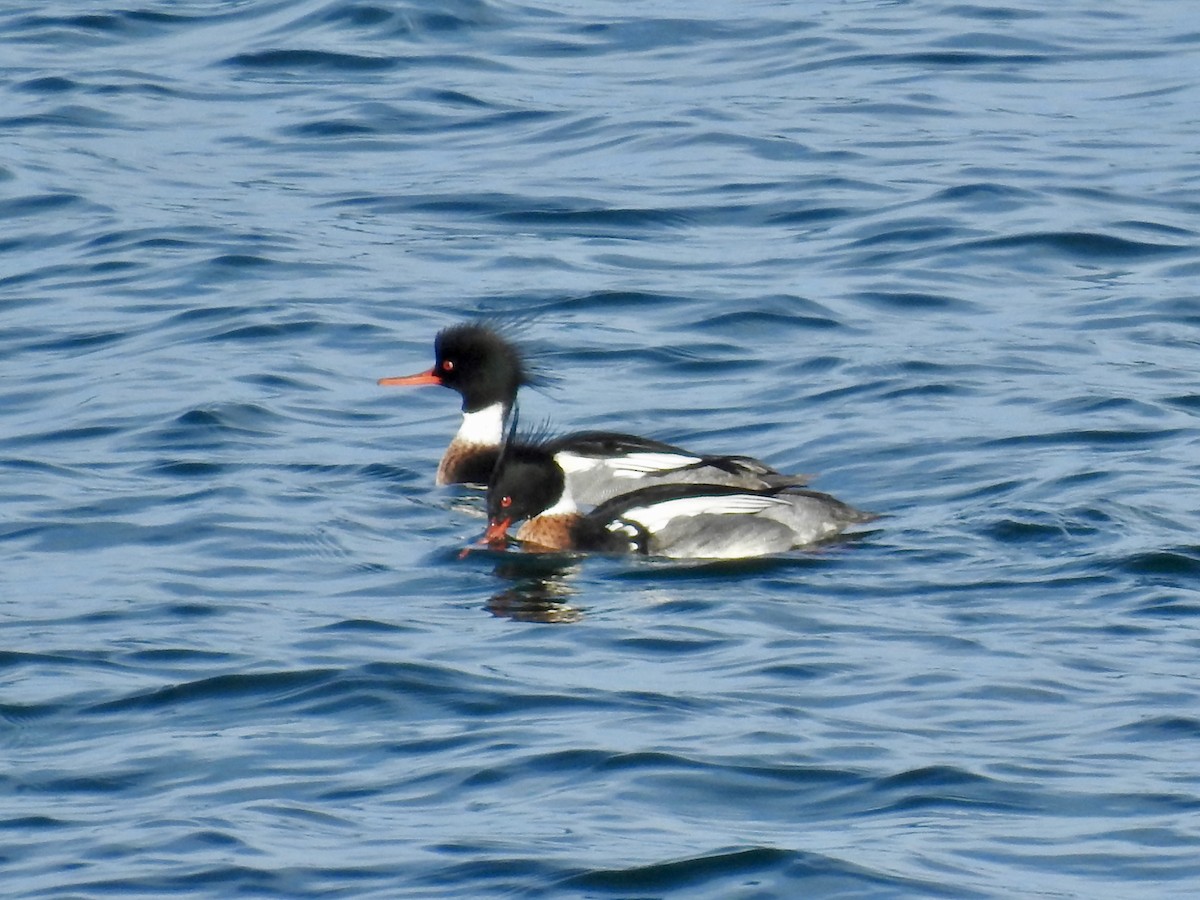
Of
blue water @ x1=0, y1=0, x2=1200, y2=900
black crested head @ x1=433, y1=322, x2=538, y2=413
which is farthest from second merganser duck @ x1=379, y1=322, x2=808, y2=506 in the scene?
blue water @ x1=0, y1=0, x2=1200, y2=900

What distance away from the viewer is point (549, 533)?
10.3 meters

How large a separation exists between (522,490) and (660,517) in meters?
0.66

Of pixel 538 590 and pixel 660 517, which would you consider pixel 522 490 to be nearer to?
pixel 660 517

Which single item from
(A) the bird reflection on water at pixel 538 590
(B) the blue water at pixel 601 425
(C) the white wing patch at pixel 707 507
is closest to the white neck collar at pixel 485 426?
(B) the blue water at pixel 601 425

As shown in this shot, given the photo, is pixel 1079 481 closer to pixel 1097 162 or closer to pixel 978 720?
pixel 978 720

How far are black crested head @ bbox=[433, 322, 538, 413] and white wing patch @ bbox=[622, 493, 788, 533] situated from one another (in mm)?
2218

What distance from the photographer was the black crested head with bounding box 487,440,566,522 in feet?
33.8

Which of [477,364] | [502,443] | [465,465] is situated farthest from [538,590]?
[477,364]

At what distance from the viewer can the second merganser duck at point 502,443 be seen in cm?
1037

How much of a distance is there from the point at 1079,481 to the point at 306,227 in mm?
6290

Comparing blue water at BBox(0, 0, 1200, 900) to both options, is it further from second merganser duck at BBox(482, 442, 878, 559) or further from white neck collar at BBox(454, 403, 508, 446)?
white neck collar at BBox(454, 403, 508, 446)

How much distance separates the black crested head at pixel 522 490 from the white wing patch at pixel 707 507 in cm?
50

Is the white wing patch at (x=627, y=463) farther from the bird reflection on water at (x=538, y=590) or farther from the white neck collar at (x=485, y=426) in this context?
the white neck collar at (x=485, y=426)

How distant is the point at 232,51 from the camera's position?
18844 mm
